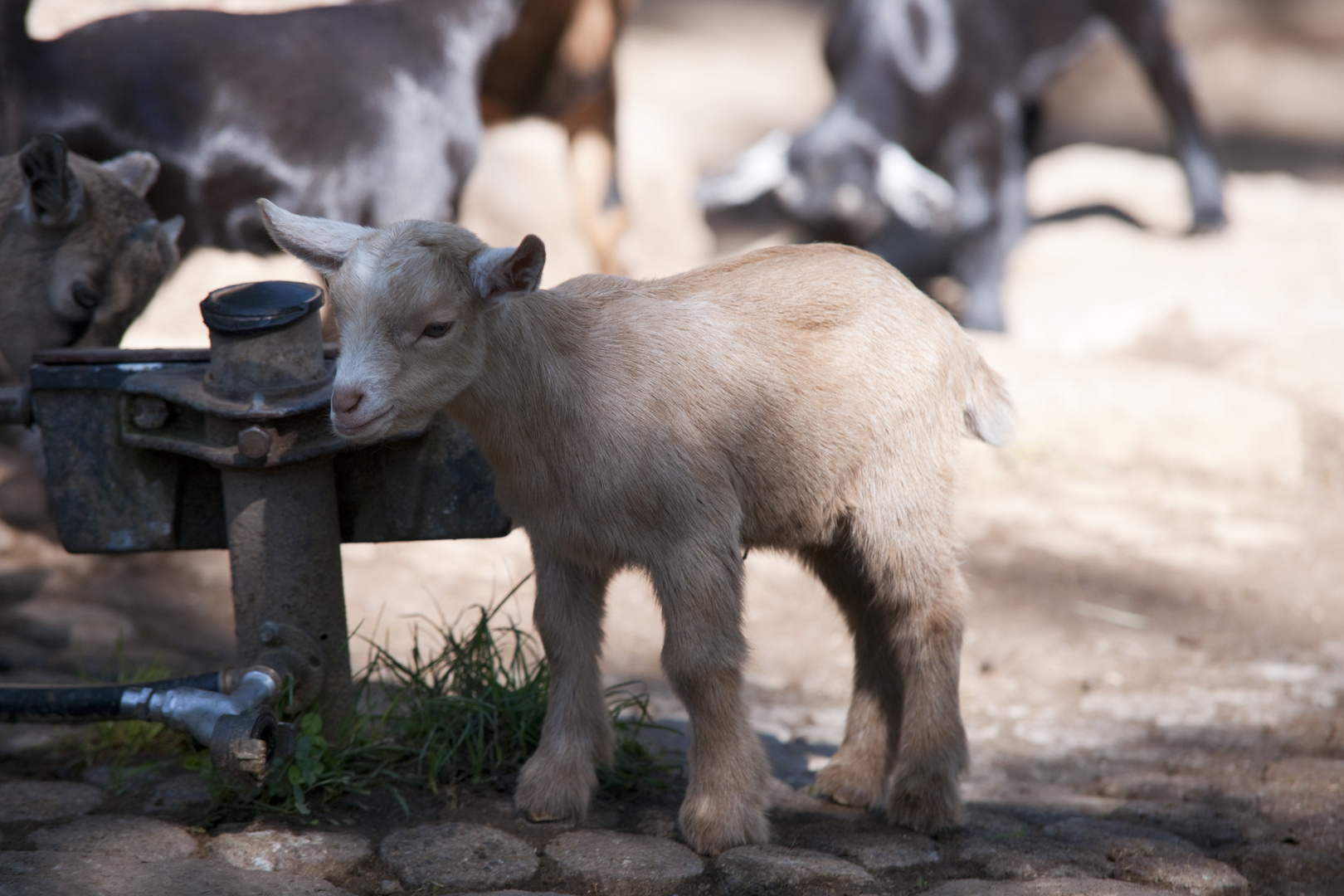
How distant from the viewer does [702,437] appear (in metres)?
2.78

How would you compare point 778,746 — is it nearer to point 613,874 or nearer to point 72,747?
point 613,874

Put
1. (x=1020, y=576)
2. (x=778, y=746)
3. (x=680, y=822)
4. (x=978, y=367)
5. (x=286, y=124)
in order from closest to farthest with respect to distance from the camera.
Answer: (x=680, y=822), (x=978, y=367), (x=778, y=746), (x=286, y=124), (x=1020, y=576)

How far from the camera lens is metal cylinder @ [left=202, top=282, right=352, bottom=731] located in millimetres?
2812

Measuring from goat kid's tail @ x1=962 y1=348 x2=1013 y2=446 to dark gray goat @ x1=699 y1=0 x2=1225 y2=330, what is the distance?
4821 millimetres

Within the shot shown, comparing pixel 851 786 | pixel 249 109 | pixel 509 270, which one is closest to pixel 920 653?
pixel 851 786

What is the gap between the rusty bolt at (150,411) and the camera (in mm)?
2910

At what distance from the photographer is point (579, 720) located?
303cm

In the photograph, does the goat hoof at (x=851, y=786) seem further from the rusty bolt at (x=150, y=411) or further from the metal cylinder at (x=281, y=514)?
the rusty bolt at (x=150, y=411)

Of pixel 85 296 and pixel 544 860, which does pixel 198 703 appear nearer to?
pixel 544 860

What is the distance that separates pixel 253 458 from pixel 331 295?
0.51 meters

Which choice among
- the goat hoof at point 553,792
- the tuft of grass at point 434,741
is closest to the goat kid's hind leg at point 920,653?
the tuft of grass at point 434,741

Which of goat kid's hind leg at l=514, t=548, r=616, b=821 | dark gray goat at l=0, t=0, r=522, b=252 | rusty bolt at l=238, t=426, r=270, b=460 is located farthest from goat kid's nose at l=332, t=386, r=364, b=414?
dark gray goat at l=0, t=0, r=522, b=252

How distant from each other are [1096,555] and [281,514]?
12.8 feet

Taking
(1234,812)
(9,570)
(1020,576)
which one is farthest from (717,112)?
(1234,812)
